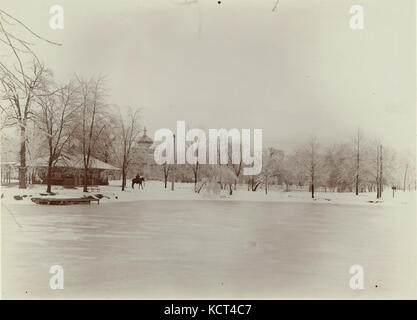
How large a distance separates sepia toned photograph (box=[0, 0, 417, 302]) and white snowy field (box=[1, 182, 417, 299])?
0.04ft

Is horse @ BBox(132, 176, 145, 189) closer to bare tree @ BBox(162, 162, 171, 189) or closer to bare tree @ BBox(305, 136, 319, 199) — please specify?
bare tree @ BBox(162, 162, 171, 189)

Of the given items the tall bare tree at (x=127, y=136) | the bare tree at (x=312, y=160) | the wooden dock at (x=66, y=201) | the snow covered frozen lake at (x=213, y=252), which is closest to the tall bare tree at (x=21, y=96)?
the wooden dock at (x=66, y=201)

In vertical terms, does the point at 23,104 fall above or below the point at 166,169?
above

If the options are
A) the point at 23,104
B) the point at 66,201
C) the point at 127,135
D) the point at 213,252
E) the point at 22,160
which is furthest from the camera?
the point at 66,201

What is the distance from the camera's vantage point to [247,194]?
4102mm

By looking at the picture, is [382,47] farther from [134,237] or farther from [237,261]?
[134,237]

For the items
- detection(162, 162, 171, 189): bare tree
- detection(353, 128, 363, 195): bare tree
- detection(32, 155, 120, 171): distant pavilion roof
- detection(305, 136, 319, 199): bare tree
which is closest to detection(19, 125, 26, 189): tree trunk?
detection(32, 155, 120, 171): distant pavilion roof

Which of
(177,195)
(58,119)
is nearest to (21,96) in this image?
(58,119)

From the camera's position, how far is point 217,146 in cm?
400

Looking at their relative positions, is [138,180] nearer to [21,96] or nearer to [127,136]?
[127,136]

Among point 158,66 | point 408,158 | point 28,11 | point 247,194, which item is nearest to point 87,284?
point 247,194

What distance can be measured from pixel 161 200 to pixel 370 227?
72.9 inches

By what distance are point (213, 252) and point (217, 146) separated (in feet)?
3.02
